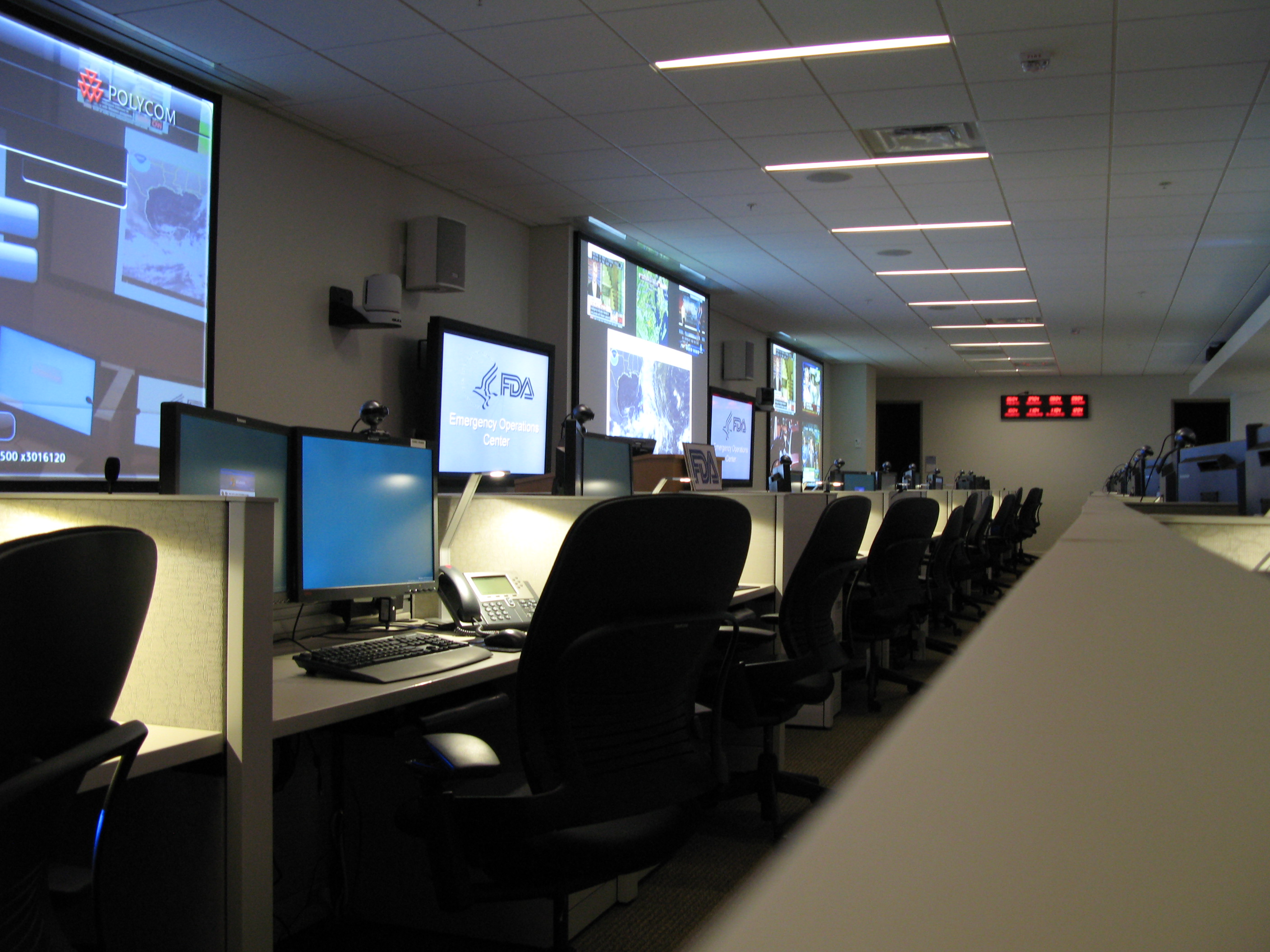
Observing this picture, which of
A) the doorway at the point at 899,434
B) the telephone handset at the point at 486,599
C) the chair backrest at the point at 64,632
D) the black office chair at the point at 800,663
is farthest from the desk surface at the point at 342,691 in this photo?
the doorway at the point at 899,434

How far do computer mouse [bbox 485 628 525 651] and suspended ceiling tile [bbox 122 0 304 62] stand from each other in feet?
9.13

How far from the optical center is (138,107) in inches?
156

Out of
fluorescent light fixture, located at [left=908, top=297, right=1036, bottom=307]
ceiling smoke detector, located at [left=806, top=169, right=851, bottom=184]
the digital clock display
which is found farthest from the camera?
the digital clock display

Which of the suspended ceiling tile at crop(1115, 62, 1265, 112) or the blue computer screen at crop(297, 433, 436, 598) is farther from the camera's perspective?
the suspended ceiling tile at crop(1115, 62, 1265, 112)

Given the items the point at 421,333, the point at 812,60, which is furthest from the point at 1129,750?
the point at 421,333

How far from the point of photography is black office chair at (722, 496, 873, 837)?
291 cm

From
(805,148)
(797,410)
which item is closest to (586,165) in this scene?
(805,148)

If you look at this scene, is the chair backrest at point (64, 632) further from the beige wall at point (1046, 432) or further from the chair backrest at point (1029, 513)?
the beige wall at point (1046, 432)

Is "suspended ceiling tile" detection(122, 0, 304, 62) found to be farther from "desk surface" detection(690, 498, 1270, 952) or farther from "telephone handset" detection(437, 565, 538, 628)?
"desk surface" detection(690, 498, 1270, 952)

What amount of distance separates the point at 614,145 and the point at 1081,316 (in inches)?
267

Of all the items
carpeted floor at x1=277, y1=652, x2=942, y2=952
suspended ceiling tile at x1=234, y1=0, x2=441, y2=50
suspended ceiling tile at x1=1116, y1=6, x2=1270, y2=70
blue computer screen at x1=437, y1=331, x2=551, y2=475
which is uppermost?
suspended ceiling tile at x1=234, y1=0, x2=441, y2=50

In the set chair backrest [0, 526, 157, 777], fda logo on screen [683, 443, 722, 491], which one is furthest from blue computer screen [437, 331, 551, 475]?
chair backrest [0, 526, 157, 777]

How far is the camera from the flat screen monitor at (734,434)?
9.33 meters

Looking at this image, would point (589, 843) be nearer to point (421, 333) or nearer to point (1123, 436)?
point (421, 333)
